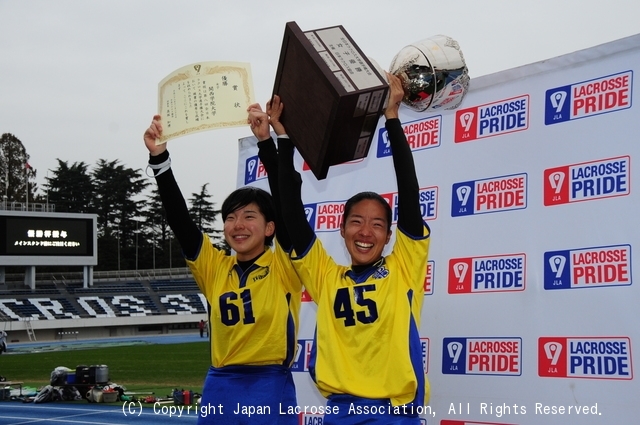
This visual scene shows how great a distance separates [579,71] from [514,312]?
4.03 ft

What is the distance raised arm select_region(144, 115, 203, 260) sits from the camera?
3326 mm

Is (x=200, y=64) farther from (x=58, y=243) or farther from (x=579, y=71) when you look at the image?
(x=58, y=243)

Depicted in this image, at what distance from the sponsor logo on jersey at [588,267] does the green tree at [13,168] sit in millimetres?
56736

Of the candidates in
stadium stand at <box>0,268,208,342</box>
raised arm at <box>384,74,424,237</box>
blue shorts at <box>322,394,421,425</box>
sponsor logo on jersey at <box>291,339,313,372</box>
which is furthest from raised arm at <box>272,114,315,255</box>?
stadium stand at <box>0,268,208,342</box>

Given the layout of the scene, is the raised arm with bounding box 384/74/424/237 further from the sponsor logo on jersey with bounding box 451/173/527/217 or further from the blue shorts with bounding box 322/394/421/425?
the sponsor logo on jersey with bounding box 451/173/527/217

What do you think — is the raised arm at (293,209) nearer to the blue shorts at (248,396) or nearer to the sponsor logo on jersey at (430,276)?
the blue shorts at (248,396)

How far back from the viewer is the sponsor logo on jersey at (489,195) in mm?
3598

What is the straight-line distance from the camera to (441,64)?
3.01 metres

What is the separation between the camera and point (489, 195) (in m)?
3.72

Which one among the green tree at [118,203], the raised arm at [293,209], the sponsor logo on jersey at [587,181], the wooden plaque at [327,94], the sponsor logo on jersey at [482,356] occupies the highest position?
the green tree at [118,203]

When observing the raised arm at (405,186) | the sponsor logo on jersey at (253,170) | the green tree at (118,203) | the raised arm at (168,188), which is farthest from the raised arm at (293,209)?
the green tree at (118,203)

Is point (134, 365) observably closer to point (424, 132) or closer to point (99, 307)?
point (424, 132)

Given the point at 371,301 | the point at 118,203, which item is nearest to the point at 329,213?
the point at 371,301

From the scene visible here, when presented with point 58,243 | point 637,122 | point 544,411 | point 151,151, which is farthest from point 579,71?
point 58,243
